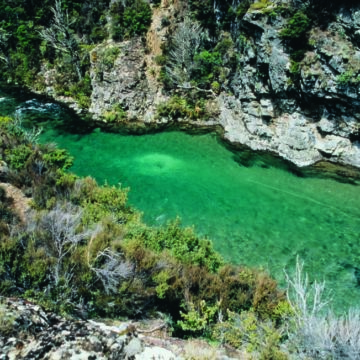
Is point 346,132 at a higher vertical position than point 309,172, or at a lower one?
higher

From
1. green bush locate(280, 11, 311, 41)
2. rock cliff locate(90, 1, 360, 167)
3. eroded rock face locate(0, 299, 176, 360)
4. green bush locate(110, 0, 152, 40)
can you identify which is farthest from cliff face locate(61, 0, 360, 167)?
eroded rock face locate(0, 299, 176, 360)

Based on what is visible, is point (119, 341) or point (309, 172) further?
point (309, 172)

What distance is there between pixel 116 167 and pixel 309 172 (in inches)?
520

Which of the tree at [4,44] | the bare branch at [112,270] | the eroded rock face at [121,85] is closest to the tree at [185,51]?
the eroded rock face at [121,85]

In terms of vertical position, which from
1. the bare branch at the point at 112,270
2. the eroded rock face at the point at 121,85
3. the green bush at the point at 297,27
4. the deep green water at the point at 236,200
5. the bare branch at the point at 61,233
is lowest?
the deep green water at the point at 236,200

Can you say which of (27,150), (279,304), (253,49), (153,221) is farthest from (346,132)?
(27,150)

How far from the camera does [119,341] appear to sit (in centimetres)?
768

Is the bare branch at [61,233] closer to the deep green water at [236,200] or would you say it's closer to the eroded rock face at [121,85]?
the deep green water at [236,200]

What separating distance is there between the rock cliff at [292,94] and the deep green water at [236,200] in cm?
252

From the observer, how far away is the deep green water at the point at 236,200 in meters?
20.8

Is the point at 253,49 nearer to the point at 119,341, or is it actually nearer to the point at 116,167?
the point at 116,167

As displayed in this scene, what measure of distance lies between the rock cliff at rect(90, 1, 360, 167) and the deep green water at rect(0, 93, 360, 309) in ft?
8.25

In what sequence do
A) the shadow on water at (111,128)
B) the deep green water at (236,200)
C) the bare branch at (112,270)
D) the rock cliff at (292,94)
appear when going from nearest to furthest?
1. the bare branch at (112,270)
2. the deep green water at (236,200)
3. the rock cliff at (292,94)
4. the shadow on water at (111,128)

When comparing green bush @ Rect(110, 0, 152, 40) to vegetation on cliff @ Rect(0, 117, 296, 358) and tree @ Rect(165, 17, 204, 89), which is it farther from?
vegetation on cliff @ Rect(0, 117, 296, 358)
